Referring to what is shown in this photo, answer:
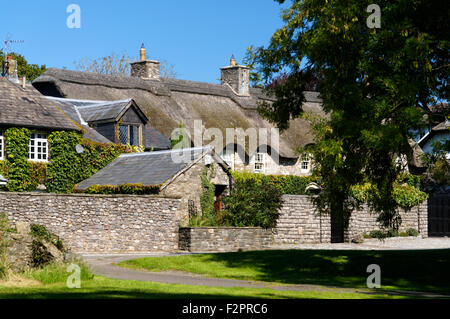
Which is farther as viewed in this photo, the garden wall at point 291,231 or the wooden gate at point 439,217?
the wooden gate at point 439,217

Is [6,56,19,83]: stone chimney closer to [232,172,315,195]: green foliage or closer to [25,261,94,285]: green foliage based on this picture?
[232,172,315,195]: green foliage

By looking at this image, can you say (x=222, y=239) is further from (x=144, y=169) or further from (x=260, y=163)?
(x=260, y=163)

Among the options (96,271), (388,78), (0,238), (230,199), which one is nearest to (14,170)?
(230,199)

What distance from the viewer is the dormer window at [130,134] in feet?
133

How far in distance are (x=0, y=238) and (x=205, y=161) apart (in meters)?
17.3

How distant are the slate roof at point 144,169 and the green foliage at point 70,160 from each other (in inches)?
24.3

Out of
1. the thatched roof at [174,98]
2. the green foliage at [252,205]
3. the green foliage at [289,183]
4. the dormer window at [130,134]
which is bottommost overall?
the green foliage at [252,205]

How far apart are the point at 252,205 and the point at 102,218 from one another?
758cm

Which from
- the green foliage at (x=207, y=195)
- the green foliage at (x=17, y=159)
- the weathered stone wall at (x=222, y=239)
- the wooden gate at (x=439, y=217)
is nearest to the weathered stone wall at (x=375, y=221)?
the wooden gate at (x=439, y=217)

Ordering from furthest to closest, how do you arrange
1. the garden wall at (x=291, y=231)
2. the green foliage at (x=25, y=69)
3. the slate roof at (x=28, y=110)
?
the green foliage at (x=25, y=69) < the slate roof at (x=28, y=110) < the garden wall at (x=291, y=231)

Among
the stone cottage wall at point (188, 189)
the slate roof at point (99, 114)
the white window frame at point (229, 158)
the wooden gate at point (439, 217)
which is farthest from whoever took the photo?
the white window frame at point (229, 158)

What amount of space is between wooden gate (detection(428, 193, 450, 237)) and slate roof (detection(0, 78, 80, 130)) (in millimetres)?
22778

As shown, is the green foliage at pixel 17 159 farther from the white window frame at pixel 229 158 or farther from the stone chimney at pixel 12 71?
the white window frame at pixel 229 158

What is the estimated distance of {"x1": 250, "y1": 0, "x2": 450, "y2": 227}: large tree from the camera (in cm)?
1920
